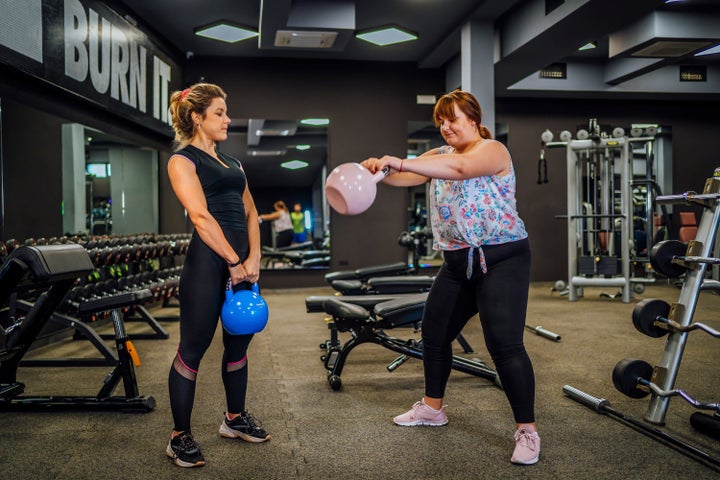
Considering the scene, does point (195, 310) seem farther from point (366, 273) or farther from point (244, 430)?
point (366, 273)

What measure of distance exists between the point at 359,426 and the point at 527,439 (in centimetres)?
71

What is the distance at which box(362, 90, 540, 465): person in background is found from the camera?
208 cm

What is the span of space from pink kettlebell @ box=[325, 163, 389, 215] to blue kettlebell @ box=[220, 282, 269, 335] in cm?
46

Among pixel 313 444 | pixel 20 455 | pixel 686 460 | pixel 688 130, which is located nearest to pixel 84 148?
pixel 20 455

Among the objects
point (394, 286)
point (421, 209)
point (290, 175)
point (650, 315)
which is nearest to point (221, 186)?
point (650, 315)

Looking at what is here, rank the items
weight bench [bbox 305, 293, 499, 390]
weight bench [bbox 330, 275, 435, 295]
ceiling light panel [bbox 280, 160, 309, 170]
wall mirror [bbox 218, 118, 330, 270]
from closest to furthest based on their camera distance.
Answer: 1. weight bench [bbox 305, 293, 499, 390]
2. weight bench [bbox 330, 275, 435, 295]
3. wall mirror [bbox 218, 118, 330, 270]
4. ceiling light panel [bbox 280, 160, 309, 170]

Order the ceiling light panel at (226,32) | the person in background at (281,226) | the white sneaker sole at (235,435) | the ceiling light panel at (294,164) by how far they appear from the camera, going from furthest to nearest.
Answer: the ceiling light panel at (294,164)
the person in background at (281,226)
the ceiling light panel at (226,32)
the white sneaker sole at (235,435)

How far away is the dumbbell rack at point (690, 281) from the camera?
2.41 meters

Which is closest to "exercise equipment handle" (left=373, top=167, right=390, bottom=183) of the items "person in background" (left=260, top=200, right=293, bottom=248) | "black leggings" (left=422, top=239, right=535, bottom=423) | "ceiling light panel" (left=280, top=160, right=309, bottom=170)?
"black leggings" (left=422, top=239, right=535, bottom=423)

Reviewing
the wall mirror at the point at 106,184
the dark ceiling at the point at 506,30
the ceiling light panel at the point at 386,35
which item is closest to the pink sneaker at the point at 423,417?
the wall mirror at the point at 106,184

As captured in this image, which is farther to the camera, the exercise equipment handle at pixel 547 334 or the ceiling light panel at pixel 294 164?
the ceiling light panel at pixel 294 164

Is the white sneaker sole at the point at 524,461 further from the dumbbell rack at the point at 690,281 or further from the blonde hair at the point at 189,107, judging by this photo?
the blonde hair at the point at 189,107

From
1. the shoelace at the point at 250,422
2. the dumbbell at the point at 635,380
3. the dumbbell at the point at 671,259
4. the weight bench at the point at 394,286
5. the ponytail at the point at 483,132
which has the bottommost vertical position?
the shoelace at the point at 250,422

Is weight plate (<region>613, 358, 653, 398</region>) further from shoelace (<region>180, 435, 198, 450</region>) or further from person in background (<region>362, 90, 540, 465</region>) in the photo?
shoelace (<region>180, 435, 198, 450</region>)
